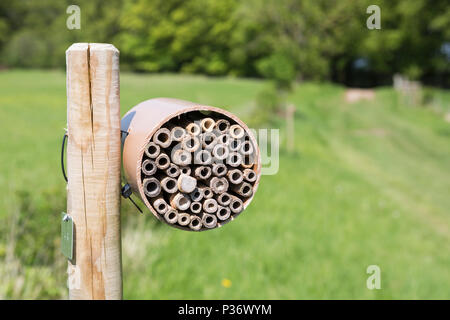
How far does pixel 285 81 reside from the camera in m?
21.7

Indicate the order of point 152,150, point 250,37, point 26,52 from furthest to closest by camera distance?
point 26,52
point 250,37
point 152,150

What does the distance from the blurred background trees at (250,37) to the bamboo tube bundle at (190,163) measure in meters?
20.0

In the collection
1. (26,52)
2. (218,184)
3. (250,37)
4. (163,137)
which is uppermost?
(250,37)

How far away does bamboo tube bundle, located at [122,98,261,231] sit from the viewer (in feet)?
6.54

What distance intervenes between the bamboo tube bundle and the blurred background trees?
2005 cm

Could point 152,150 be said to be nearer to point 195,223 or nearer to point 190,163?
point 190,163

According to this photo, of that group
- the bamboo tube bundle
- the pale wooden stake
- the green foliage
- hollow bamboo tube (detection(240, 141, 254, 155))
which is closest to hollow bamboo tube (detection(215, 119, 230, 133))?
the bamboo tube bundle

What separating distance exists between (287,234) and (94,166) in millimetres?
6189

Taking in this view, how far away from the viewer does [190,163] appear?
2115 millimetres

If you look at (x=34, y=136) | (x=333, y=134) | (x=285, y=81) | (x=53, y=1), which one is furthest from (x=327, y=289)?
(x=53, y=1)

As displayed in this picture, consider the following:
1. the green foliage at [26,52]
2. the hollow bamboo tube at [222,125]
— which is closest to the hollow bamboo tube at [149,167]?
the hollow bamboo tube at [222,125]

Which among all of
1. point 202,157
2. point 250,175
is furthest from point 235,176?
point 202,157

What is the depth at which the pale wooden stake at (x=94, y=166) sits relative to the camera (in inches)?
79.5

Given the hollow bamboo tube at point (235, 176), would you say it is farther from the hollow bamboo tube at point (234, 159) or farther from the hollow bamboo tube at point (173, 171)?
the hollow bamboo tube at point (173, 171)
